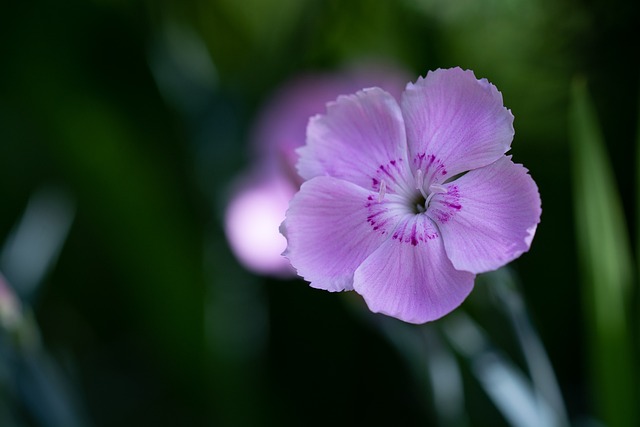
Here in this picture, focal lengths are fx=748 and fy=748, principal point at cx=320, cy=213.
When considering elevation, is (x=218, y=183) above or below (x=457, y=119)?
above

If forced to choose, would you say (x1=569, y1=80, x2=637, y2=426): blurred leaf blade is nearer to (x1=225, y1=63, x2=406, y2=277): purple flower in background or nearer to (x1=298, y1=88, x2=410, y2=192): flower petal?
(x1=298, y1=88, x2=410, y2=192): flower petal

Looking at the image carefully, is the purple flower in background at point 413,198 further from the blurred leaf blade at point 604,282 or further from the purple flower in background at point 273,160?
the purple flower in background at point 273,160

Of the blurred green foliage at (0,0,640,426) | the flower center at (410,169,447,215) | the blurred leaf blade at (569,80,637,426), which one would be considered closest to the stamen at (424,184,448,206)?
the flower center at (410,169,447,215)

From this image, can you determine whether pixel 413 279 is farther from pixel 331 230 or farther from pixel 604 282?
pixel 604 282

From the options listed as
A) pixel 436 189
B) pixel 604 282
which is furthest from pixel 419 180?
pixel 604 282

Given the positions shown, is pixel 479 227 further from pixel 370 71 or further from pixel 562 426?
pixel 370 71

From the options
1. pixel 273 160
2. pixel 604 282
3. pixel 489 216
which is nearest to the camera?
pixel 489 216

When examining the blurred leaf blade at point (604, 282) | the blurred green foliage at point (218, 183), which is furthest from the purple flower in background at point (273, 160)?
the blurred leaf blade at point (604, 282)
